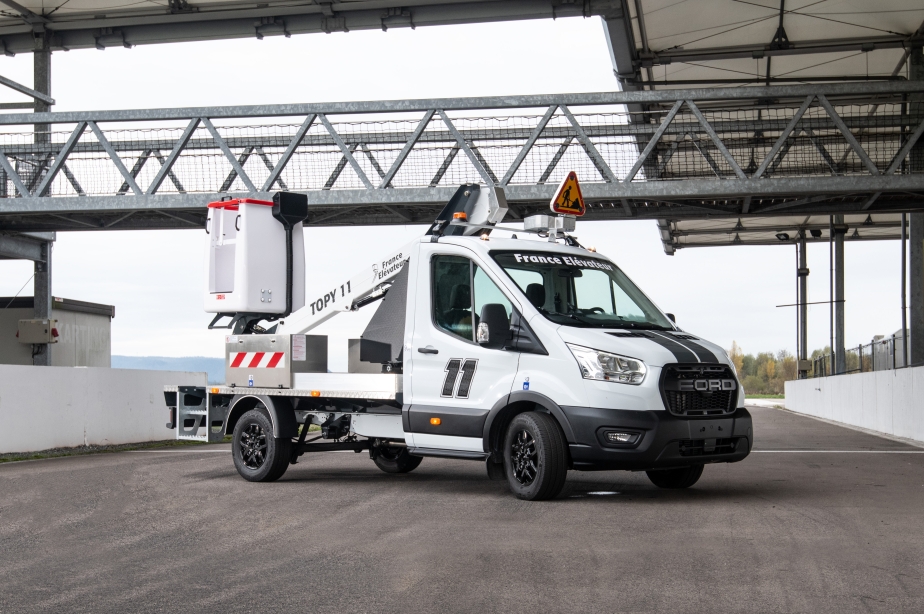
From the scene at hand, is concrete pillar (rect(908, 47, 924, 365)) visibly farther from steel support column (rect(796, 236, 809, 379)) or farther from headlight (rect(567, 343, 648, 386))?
steel support column (rect(796, 236, 809, 379))

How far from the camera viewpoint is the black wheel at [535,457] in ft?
31.5

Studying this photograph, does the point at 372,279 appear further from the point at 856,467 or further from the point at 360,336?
the point at 856,467

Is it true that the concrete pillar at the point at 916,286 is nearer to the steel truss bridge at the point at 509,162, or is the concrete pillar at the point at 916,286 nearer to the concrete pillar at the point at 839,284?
the steel truss bridge at the point at 509,162

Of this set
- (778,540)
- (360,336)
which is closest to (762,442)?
(360,336)

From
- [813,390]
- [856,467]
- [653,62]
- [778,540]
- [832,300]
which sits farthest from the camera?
[813,390]

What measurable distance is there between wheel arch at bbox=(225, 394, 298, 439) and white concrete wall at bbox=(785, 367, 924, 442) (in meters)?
12.8

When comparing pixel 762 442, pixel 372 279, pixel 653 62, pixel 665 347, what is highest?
pixel 653 62

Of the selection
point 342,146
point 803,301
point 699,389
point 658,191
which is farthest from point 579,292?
point 803,301

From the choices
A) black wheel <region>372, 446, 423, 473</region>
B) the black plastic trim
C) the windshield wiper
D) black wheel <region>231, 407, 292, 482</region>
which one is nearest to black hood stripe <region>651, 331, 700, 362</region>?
the windshield wiper

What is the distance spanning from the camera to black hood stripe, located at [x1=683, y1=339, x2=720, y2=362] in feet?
32.6

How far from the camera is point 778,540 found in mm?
7691

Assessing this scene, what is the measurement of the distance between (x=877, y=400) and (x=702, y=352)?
16964 millimetres

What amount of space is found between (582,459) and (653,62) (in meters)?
15.0

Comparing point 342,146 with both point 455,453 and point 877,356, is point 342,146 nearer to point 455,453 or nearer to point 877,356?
point 455,453
